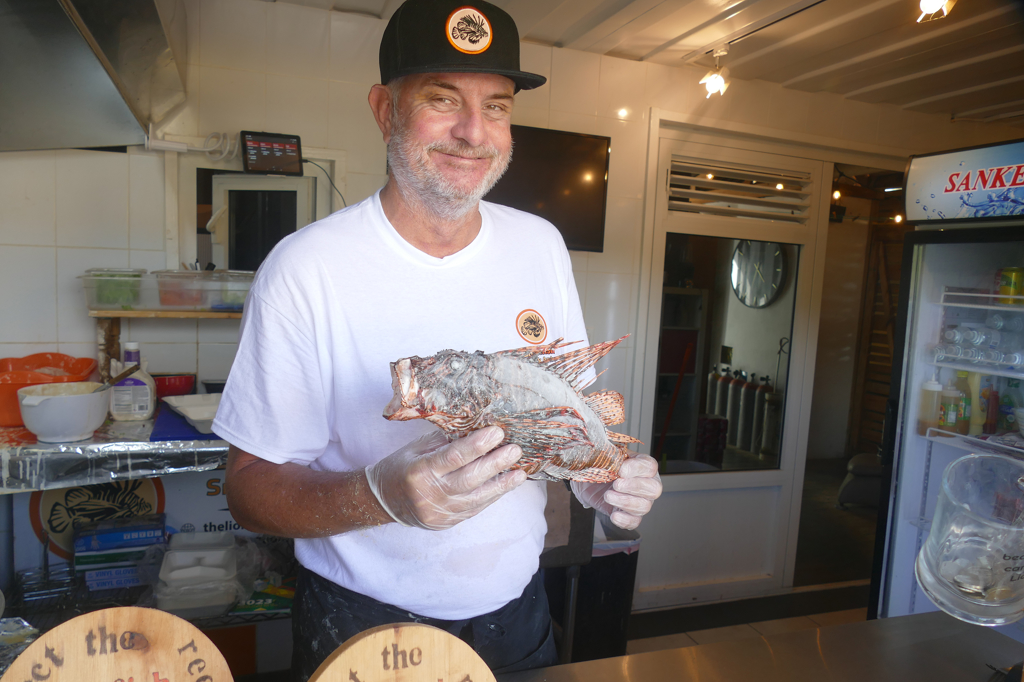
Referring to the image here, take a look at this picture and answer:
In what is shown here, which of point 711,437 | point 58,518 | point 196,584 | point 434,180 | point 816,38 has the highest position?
point 816,38

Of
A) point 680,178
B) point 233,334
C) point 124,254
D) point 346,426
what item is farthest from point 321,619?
point 680,178

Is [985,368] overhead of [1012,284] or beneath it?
beneath

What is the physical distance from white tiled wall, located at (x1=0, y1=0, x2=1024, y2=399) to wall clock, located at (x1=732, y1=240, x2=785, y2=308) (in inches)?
35.0

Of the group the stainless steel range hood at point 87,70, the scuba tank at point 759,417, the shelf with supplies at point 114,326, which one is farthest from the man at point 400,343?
the scuba tank at point 759,417

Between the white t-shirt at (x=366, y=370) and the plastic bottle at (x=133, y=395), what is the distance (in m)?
1.86

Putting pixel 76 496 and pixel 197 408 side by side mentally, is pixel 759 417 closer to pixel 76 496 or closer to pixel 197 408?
pixel 197 408

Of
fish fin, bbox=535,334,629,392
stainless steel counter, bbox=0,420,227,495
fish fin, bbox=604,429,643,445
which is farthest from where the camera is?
stainless steel counter, bbox=0,420,227,495

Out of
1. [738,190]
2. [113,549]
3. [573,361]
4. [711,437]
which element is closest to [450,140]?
[573,361]

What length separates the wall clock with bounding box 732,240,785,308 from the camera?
4211 mm

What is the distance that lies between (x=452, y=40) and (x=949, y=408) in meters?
2.92

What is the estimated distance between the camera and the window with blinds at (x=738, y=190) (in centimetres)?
392

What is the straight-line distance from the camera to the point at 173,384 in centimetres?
303

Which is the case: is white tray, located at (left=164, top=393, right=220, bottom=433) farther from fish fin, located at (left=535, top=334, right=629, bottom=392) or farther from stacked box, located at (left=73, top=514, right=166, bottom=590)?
fish fin, located at (left=535, top=334, right=629, bottom=392)

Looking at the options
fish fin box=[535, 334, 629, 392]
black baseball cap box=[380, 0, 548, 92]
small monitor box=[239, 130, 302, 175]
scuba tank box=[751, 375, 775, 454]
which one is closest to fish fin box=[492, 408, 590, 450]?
fish fin box=[535, 334, 629, 392]
